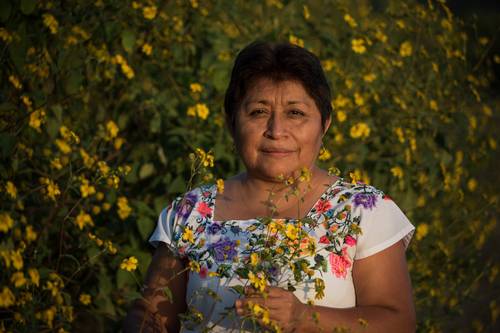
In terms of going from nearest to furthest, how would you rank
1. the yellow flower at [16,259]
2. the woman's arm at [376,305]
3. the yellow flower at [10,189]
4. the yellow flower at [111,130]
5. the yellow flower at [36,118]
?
the woman's arm at [376,305]
the yellow flower at [16,259]
the yellow flower at [10,189]
the yellow flower at [36,118]
the yellow flower at [111,130]

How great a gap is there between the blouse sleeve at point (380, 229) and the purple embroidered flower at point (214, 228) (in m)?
0.38

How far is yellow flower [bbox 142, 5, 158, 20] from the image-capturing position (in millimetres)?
3418

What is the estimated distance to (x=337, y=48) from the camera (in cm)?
381

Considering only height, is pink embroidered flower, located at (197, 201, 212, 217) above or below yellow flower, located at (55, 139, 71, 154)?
below

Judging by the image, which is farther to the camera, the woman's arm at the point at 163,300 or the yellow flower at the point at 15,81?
the yellow flower at the point at 15,81

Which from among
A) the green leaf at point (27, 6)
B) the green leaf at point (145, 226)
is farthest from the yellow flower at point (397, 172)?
the green leaf at point (27, 6)

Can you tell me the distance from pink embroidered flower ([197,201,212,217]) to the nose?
27 cm

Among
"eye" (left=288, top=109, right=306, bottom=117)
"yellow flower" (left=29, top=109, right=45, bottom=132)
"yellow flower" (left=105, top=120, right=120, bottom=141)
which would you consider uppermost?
"yellow flower" (left=105, top=120, right=120, bottom=141)

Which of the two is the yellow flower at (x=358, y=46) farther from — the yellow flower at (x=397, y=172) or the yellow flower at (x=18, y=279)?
the yellow flower at (x=18, y=279)

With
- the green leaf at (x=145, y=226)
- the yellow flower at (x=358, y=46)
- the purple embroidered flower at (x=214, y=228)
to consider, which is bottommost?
the purple embroidered flower at (x=214, y=228)

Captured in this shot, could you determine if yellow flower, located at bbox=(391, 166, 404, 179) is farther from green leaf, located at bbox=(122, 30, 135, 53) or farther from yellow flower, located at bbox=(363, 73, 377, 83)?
green leaf, located at bbox=(122, 30, 135, 53)

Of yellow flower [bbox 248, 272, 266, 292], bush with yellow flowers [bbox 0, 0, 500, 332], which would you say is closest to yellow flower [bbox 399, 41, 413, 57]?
bush with yellow flowers [bbox 0, 0, 500, 332]

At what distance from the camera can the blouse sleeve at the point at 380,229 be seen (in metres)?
1.99

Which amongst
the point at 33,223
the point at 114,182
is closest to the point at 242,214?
the point at 114,182
